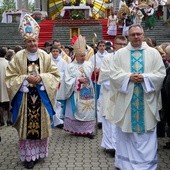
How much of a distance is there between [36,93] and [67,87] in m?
2.13

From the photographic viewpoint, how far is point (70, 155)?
24.4ft

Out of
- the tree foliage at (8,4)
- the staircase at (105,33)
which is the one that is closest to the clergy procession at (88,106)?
the staircase at (105,33)

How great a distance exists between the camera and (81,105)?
29.0ft

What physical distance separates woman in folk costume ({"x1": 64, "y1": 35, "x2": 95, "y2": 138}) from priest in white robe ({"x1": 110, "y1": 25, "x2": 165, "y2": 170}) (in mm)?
2654

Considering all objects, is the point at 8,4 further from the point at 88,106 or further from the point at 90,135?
the point at 90,135

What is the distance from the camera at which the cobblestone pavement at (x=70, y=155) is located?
6758 millimetres

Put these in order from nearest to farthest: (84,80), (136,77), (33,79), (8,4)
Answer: (136,77)
(33,79)
(84,80)
(8,4)

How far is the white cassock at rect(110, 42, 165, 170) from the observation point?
6.01 m

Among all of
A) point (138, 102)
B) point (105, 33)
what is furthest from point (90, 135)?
point (105, 33)

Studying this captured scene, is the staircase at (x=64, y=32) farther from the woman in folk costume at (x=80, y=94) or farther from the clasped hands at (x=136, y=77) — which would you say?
the clasped hands at (x=136, y=77)

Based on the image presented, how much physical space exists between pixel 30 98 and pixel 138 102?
1.69 m

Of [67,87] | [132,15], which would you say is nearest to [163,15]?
[132,15]

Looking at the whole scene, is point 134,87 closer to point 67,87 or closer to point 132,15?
point 67,87

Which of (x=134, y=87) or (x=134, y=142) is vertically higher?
(x=134, y=87)
